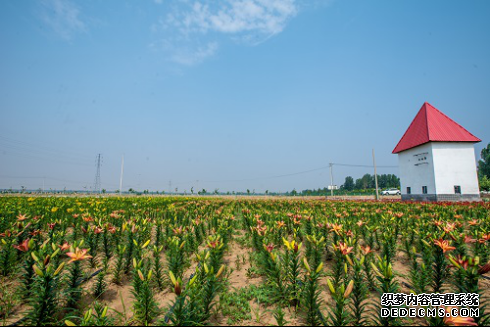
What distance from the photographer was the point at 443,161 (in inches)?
877

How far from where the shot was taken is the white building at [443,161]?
861 inches

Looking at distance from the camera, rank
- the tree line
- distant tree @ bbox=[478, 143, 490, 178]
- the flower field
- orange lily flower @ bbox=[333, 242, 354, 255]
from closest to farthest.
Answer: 1. the flower field
2. orange lily flower @ bbox=[333, 242, 354, 255]
3. distant tree @ bbox=[478, 143, 490, 178]
4. the tree line

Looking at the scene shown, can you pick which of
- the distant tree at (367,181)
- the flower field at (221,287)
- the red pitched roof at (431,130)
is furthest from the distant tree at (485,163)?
the flower field at (221,287)

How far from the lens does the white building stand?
21.9m

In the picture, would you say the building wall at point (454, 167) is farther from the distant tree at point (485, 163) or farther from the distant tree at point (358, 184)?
the distant tree at point (358, 184)

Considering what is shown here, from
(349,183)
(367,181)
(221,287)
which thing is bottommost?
(221,287)

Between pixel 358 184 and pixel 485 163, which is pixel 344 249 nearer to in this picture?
pixel 485 163

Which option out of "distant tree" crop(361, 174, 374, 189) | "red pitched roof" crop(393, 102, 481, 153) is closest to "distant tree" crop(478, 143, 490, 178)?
"red pitched roof" crop(393, 102, 481, 153)

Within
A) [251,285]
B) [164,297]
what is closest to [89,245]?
A: [164,297]

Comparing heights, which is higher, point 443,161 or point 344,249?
point 443,161

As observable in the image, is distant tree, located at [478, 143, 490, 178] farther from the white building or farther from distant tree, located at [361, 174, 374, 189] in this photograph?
distant tree, located at [361, 174, 374, 189]

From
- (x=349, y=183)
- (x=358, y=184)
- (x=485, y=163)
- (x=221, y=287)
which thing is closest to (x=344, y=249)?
(x=221, y=287)

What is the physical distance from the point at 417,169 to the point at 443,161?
2530 mm

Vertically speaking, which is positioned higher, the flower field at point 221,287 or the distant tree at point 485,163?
the distant tree at point 485,163
